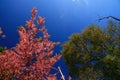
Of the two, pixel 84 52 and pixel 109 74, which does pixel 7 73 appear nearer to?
pixel 109 74

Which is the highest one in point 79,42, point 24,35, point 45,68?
point 79,42

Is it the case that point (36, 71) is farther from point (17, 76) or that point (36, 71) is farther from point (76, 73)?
point (76, 73)

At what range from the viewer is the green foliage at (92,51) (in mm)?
20911

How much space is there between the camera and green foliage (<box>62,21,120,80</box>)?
20.9m

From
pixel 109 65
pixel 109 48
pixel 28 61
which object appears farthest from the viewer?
pixel 109 48

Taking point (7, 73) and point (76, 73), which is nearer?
point (7, 73)

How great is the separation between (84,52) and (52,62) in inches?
462

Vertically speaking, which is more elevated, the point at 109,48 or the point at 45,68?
the point at 109,48

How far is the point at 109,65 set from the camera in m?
19.9

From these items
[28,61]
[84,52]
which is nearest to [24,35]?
[28,61]

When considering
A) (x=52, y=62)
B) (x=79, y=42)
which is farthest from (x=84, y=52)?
(x=52, y=62)

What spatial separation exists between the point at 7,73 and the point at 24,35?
1608 mm

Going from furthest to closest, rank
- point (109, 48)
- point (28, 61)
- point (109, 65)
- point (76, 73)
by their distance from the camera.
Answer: point (76, 73)
point (109, 48)
point (109, 65)
point (28, 61)

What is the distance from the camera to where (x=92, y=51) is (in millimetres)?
22344
